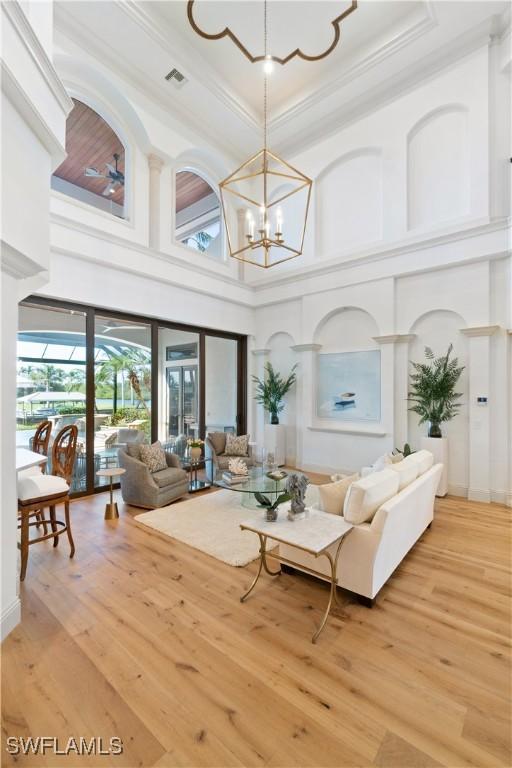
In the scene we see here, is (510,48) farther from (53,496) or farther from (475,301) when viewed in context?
(53,496)

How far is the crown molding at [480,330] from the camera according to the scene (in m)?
4.74

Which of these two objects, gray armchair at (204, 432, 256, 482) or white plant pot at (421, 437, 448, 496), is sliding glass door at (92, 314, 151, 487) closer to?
gray armchair at (204, 432, 256, 482)

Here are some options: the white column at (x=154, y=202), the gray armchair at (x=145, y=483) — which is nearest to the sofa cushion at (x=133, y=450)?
the gray armchair at (x=145, y=483)

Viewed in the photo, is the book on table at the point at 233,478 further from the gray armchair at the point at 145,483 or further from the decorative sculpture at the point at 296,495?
the decorative sculpture at the point at 296,495

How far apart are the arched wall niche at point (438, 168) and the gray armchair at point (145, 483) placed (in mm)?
5390

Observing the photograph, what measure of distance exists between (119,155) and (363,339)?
5099 mm

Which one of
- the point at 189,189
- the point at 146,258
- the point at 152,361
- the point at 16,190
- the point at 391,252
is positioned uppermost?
the point at 189,189

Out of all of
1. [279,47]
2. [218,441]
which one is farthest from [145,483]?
[279,47]

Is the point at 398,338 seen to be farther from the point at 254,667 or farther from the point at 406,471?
the point at 254,667

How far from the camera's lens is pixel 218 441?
5668 millimetres

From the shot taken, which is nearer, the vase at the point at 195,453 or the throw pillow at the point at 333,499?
the throw pillow at the point at 333,499

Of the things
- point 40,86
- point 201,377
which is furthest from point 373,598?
point 201,377

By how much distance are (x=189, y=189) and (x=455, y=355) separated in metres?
5.80

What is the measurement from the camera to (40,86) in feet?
7.64
